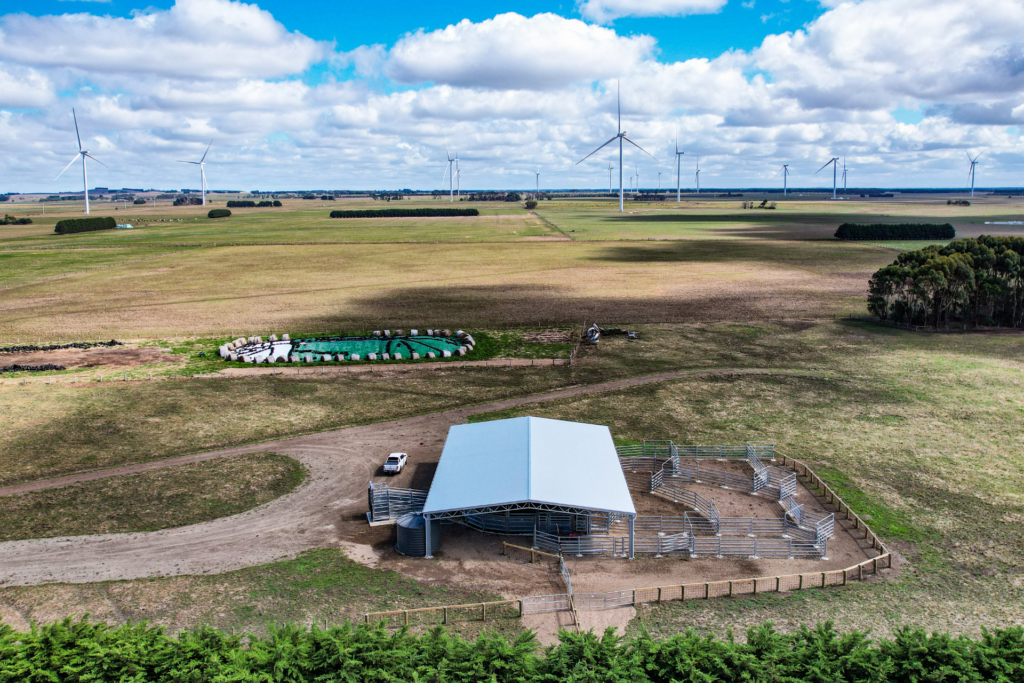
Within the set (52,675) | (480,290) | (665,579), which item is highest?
(480,290)

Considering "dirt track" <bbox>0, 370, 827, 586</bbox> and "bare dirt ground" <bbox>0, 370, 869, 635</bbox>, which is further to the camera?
"dirt track" <bbox>0, 370, 827, 586</bbox>

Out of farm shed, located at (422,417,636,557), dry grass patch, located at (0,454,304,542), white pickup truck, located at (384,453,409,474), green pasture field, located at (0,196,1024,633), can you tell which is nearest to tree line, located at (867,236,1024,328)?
green pasture field, located at (0,196,1024,633)

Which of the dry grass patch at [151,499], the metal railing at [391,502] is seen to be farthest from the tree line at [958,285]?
the dry grass patch at [151,499]

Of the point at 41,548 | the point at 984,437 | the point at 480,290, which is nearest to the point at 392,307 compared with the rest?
the point at 480,290

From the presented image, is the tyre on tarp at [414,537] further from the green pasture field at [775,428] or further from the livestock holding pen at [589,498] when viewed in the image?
the green pasture field at [775,428]

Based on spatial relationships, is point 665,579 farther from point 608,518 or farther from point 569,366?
point 569,366

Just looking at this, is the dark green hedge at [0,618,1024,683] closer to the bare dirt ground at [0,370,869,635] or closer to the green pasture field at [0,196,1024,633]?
the green pasture field at [0,196,1024,633]
